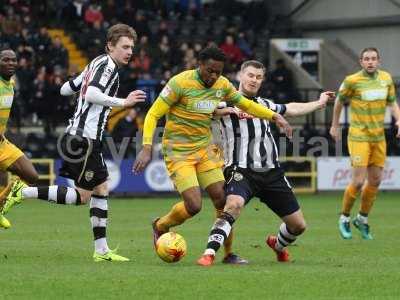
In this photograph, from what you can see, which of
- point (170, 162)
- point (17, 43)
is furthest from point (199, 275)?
point (17, 43)

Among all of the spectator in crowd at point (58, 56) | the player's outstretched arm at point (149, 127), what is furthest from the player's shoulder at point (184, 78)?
the spectator in crowd at point (58, 56)

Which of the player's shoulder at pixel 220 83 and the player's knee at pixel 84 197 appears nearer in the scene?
the player's shoulder at pixel 220 83

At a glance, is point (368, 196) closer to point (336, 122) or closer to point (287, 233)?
point (336, 122)

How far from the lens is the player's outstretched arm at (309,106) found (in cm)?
1112

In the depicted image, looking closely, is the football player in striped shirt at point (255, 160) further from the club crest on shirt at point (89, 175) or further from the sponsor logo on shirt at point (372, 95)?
the sponsor logo on shirt at point (372, 95)

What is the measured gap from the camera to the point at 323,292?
8648 millimetres

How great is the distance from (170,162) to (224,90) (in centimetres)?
90

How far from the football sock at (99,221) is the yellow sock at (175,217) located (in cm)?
57

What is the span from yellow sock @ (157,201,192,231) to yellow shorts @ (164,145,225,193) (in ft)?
0.70

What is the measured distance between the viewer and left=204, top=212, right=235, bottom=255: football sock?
10.5m

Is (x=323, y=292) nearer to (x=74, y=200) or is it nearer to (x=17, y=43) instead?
(x=74, y=200)

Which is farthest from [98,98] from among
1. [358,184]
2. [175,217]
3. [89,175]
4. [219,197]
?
[358,184]

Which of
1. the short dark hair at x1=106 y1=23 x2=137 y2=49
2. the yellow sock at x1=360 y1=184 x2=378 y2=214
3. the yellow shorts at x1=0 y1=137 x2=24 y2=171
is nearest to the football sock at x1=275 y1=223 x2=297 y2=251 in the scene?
the short dark hair at x1=106 y1=23 x2=137 y2=49

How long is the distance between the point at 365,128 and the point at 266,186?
4.18 m
